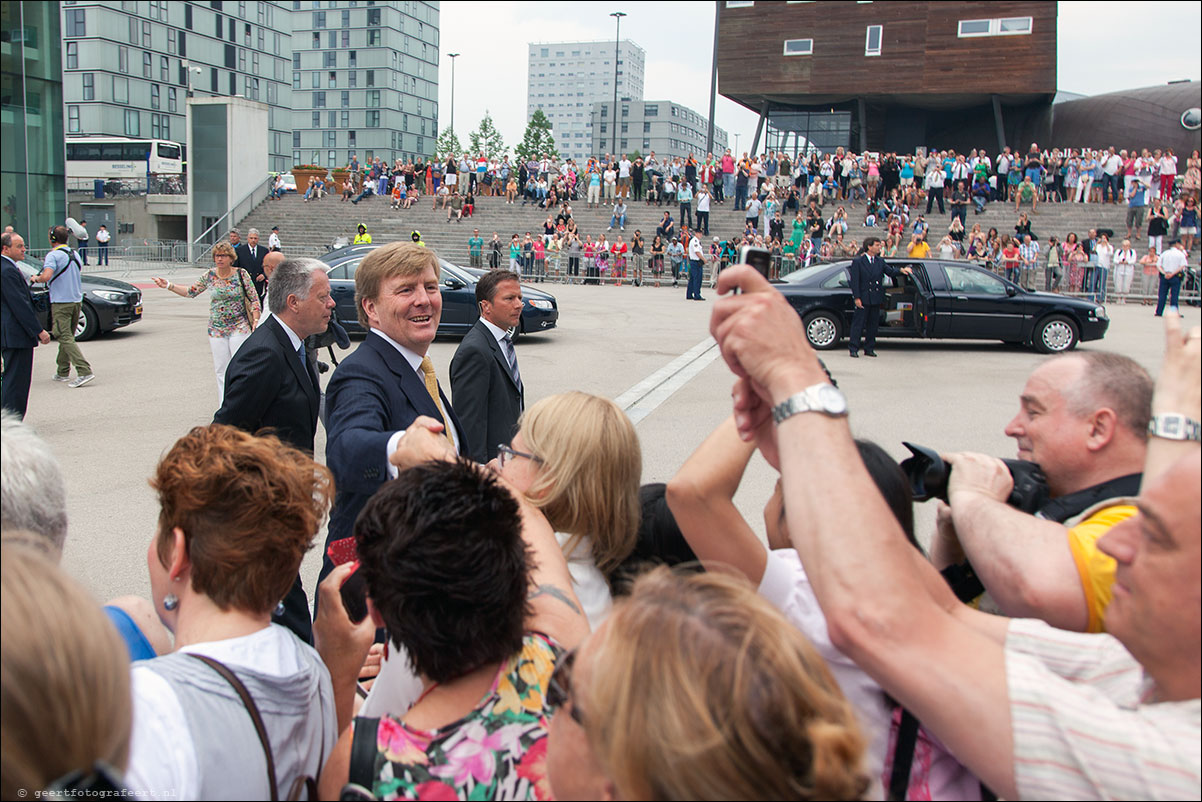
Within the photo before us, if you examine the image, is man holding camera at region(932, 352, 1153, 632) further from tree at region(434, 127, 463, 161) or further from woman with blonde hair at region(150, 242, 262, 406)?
tree at region(434, 127, 463, 161)

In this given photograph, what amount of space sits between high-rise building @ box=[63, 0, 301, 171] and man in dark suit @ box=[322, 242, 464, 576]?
81823mm

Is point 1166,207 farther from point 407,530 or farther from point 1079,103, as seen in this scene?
point 407,530

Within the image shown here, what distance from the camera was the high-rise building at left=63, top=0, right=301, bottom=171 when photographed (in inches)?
3187

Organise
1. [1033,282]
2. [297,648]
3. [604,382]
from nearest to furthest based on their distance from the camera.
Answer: [297,648], [604,382], [1033,282]

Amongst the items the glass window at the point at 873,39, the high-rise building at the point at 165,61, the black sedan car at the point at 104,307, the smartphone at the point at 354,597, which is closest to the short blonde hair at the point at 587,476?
the smartphone at the point at 354,597

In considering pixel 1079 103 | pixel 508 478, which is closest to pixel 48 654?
pixel 508 478

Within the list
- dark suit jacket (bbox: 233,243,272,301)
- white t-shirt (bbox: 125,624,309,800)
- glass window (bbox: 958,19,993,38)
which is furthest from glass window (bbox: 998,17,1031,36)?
white t-shirt (bbox: 125,624,309,800)

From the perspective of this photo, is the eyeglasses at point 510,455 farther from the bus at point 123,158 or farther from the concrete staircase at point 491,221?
the bus at point 123,158

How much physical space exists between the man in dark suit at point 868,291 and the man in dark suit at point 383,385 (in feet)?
37.4

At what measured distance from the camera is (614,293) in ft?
85.4

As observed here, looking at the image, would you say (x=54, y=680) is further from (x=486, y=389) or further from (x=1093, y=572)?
(x=486, y=389)

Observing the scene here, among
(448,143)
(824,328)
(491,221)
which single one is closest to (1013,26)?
(491,221)

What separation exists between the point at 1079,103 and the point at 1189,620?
154ft

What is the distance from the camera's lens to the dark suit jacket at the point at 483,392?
14.4 feet
